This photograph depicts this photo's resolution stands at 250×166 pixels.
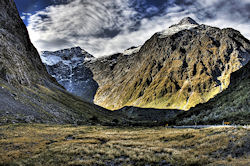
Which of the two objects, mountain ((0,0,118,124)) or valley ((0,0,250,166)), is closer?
valley ((0,0,250,166))

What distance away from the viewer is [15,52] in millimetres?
101750

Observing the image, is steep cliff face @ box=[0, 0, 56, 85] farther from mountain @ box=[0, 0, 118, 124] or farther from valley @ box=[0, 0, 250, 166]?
valley @ box=[0, 0, 250, 166]

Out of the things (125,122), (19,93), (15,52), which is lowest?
(125,122)

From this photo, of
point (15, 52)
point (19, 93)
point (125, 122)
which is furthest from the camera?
point (125, 122)

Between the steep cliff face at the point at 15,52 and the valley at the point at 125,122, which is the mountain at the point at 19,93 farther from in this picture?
the valley at the point at 125,122

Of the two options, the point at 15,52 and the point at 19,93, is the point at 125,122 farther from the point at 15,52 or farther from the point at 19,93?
the point at 15,52

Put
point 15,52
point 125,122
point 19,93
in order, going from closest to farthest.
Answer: point 19,93 < point 15,52 < point 125,122

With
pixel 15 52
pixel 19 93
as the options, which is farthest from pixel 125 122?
pixel 15 52

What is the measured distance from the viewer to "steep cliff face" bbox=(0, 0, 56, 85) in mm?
77625

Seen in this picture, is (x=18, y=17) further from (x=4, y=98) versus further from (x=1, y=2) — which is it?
(x=4, y=98)

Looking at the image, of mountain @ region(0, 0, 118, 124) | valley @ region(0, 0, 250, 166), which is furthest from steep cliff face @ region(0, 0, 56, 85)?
valley @ region(0, 0, 250, 166)

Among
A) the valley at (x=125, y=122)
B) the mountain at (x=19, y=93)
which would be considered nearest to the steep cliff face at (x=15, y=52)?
the mountain at (x=19, y=93)

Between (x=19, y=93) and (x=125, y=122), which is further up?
(x=19, y=93)

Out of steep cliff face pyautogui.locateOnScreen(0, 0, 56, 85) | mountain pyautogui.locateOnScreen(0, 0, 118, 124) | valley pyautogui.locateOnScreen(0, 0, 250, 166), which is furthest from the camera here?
steep cliff face pyautogui.locateOnScreen(0, 0, 56, 85)
